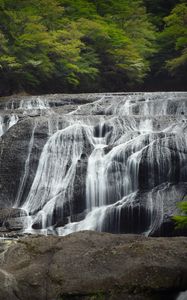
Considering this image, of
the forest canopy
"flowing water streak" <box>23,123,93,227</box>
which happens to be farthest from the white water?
the forest canopy

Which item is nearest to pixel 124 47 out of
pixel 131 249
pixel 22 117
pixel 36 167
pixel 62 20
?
pixel 62 20

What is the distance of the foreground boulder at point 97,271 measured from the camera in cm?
749

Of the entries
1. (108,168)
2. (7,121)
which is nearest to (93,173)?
(108,168)

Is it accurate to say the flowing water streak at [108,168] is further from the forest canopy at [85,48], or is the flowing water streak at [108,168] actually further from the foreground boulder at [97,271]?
the forest canopy at [85,48]

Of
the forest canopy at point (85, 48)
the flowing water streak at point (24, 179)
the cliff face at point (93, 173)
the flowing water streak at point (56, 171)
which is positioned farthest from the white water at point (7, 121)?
the forest canopy at point (85, 48)

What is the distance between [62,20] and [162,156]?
17.0m

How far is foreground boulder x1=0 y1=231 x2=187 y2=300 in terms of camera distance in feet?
24.6

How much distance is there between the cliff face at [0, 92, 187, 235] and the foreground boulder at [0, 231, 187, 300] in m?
5.14

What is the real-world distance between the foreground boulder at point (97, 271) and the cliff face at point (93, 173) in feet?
16.9

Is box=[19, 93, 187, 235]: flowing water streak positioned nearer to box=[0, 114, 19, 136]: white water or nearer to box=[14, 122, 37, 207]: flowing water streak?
box=[14, 122, 37, 207]: flowing water streak

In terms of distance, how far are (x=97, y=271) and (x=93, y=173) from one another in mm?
7733

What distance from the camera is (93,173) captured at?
50.1 ft

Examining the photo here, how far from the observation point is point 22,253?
8438mm

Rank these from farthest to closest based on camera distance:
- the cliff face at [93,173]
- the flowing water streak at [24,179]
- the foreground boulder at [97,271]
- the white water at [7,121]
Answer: the white water at [7,121]
the flowing water streak at [24,179]
the cliff face at [93,173]
the foreground boulder at [97,271]
